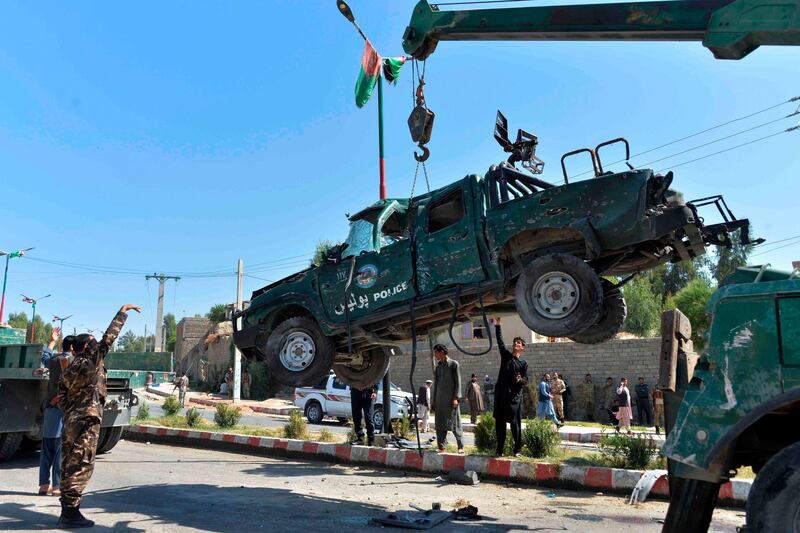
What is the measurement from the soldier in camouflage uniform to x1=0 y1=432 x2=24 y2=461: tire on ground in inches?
145

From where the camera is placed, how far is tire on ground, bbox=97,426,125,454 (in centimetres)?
959

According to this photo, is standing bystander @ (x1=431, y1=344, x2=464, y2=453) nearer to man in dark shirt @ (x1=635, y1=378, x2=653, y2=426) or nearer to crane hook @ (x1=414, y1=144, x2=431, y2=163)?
crane hook @ (x1=414, y1=144, x2=431, y2=163)

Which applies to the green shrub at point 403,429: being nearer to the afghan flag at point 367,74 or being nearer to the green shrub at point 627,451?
the green shrub at point 627,451

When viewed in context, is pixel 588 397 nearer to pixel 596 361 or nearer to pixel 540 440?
pixel 596 361

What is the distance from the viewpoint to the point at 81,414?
5590mm

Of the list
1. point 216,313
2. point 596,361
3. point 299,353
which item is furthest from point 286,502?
point 216,313

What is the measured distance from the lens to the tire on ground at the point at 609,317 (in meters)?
6.01

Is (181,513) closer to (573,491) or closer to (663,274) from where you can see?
(573,491)

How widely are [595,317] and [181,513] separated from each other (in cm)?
435

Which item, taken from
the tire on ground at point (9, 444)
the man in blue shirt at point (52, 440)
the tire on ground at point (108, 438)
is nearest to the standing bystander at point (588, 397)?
the tire on ground at point (108, 438)

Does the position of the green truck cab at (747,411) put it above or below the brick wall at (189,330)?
below

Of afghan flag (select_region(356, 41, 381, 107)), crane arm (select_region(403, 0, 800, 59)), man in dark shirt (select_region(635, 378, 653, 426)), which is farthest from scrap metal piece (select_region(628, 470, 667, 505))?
man in dark shirt (select_region(635, 378, 653, 426))

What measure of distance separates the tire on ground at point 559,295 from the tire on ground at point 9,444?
7.36m

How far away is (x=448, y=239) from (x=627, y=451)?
353 cm
